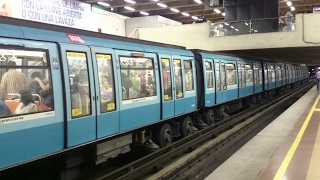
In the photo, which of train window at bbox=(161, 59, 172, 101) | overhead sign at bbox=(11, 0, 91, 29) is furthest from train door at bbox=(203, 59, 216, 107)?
overhead sign at bbox=(11, 0, 91, 29)

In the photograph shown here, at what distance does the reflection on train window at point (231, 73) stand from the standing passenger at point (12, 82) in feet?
33.5

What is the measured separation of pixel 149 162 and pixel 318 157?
11.2 ft

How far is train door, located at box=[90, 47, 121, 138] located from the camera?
5.97 m

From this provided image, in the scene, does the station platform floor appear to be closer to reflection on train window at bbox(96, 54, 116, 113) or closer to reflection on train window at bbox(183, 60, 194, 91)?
reflection on train window at bbox(96, 54, 116, 113)

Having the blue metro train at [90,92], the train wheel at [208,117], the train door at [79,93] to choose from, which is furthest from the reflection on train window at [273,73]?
the train door at [79,93]

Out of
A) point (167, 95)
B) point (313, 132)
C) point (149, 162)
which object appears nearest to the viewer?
point (149, 162)

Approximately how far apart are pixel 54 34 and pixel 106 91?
151 cm

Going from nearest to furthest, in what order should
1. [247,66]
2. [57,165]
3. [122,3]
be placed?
[57,165] → [247,66] → [122,3]

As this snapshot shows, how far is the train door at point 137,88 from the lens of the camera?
266 inches

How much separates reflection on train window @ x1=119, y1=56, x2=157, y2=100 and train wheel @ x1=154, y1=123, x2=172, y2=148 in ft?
3.92

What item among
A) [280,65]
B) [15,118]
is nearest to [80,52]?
[15,118]

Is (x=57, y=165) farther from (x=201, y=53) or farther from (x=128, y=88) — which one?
(x=201, y=53)

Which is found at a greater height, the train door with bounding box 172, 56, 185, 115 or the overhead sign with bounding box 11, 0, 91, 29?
the overhead sign with bounding box 11, 0, 91, 29

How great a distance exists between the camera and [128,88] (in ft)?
22.9
